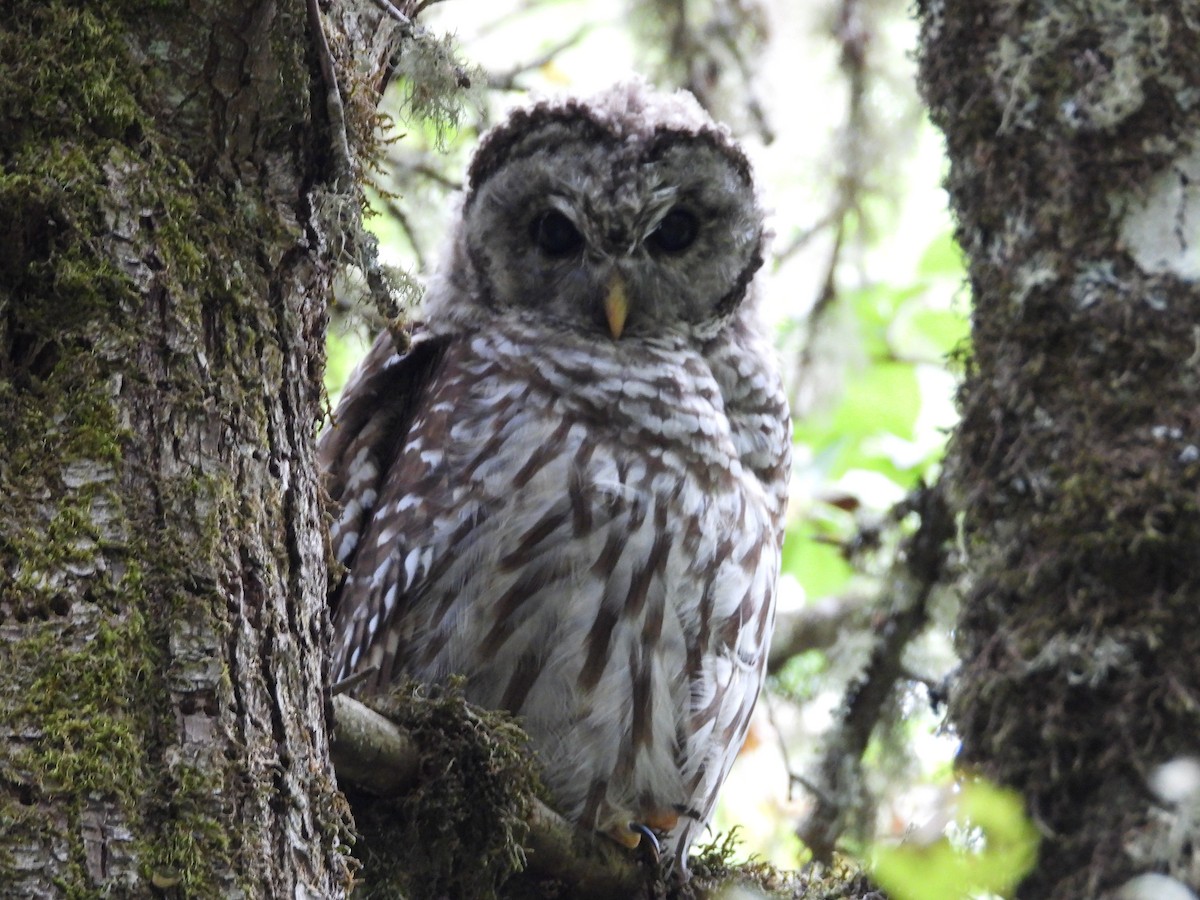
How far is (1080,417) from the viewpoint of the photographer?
3.13 metres

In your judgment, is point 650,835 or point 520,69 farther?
point 520,69

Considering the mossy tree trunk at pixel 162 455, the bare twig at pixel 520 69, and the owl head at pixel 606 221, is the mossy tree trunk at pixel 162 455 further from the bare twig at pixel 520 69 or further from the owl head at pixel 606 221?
the bare twig at pixel 520 69

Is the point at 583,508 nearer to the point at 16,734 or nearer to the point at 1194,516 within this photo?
the point at 1194,516

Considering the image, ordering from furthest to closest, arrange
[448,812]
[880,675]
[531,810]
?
[880,675] → [531,810] → [448,812]

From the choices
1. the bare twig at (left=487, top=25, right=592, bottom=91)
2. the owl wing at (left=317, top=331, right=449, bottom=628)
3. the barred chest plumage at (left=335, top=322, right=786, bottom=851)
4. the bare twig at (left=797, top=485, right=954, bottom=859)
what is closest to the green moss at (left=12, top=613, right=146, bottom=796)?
the barred chest plumage at (left=335, top=322, right=786, bottom=851)

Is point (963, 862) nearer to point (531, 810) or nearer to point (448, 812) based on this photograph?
point (448, 812)

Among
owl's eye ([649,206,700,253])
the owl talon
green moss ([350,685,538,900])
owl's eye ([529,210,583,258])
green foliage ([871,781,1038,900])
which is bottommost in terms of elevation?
green foliage ([871,781,1038,900])

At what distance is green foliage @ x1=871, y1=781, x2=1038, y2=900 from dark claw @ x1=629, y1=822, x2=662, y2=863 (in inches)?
70.1

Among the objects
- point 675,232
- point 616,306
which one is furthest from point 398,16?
point 675,232

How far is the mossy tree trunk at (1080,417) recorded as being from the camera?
273 cm

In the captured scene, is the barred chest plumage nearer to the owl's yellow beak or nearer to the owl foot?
the owl foot

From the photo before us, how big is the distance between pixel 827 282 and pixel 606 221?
1.73 m

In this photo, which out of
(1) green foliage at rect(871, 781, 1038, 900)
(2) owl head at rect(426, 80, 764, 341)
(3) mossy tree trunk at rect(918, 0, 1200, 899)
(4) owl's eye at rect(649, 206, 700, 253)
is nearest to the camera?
(1) green foliage at rect(871, 781, 1038, 900)

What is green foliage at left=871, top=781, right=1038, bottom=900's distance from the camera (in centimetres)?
136
